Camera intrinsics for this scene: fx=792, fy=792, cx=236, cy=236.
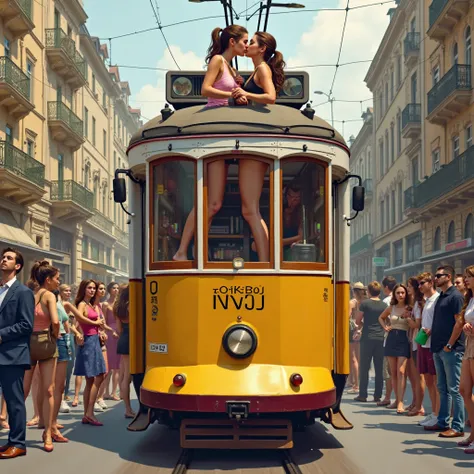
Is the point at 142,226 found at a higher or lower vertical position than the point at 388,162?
lower

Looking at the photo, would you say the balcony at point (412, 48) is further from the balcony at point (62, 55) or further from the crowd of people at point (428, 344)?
the crowd of people at point (428, 344)

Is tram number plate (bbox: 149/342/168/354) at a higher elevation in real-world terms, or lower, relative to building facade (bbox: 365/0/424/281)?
lower

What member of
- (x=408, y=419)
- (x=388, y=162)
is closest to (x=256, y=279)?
(x=408, y=419)

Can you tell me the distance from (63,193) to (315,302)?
2774 cm

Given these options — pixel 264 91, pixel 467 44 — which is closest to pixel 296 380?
pixel 264 91

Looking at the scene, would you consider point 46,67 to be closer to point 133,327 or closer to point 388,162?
point 388,162

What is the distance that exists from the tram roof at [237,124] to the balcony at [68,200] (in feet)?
84.7

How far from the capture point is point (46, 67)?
3200cm

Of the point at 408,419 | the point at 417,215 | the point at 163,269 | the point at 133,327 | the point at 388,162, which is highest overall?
the point at 388,162

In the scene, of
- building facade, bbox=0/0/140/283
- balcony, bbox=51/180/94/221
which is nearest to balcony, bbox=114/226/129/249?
building facade, bbox=0/0/140/283

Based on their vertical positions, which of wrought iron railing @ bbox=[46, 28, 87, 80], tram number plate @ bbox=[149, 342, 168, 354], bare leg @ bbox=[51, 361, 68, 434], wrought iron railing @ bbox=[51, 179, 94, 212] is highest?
wrought iron railing @ bbox=[46, 28, 87, 80]

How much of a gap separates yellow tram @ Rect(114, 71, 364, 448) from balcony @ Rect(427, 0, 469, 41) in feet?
68.5

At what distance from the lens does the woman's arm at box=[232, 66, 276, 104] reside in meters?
8.04

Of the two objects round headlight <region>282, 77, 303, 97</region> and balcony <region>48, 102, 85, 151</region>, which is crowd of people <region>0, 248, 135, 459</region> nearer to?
round headlight <region>282, 77, 303, 97</region>
